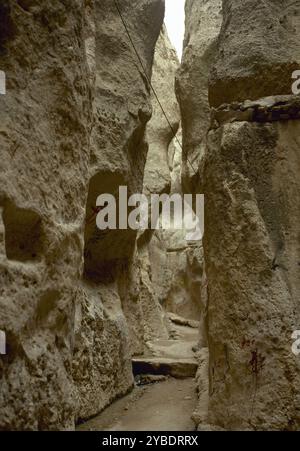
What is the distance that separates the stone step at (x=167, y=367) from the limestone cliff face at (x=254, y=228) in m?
1.63

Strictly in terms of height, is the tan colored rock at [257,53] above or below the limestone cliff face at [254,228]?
above

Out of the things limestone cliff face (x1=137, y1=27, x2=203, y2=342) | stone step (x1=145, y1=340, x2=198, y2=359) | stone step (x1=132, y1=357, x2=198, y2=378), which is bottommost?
stone step (x1=145, y1=340, x2=198, y2=359)

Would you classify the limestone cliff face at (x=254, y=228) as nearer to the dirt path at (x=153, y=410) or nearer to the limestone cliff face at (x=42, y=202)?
the dirt path at (x=153, y=410)

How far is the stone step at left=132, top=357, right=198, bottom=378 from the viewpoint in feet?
18.6

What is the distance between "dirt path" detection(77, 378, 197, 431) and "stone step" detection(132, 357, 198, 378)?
5.8 inches

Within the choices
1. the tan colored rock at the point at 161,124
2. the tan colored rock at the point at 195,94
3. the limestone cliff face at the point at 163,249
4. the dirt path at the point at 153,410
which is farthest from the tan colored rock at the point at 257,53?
the tan colored rock at the point at 161,124

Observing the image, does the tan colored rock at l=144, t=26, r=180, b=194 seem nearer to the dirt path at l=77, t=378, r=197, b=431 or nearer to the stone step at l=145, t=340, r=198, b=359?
the stone step at l=145, t=340, r=198, b=359

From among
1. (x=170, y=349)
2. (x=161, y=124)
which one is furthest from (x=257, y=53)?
(x=161, y=124)

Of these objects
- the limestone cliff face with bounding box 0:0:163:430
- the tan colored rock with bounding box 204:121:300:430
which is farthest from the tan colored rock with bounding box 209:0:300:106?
the limestone cliff face with bounding box 0:0:163:430

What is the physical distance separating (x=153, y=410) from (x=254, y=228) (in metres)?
2.18

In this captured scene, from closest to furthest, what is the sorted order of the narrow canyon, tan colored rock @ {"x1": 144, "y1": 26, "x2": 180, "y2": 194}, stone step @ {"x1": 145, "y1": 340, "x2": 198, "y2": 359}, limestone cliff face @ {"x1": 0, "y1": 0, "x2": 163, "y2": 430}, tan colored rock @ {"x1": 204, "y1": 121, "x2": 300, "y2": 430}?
limestone cliff face @ {"x1": 0, "y1": 0, "x2": 163, "y2": 430}
the narrow canyon
tan colored rock @ {"x1": 204, "y1": 121, "x2": 300, "y2": 430}
stone step @ {"x1": 145, "y1": 340, "x2": 198, "y2": 359}
tan colored rock @ {"x1": 144, "y1": 26, "x2": 180, "y2": 194}

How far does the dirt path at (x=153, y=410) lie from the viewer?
390 cm
